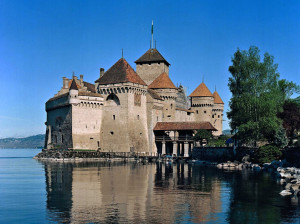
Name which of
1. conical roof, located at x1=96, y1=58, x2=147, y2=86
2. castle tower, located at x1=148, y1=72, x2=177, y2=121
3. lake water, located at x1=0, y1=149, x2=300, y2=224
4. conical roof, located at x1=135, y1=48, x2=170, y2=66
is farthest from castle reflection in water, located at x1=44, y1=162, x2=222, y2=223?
conical roof, located at x1=135, y1=48, x2=170, y2=66

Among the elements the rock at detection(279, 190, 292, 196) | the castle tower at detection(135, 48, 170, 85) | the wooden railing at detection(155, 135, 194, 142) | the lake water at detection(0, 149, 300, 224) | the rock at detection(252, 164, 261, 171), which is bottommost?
the lake water at detection(0, 149, 300, 224)

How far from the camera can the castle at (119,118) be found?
5750 cm

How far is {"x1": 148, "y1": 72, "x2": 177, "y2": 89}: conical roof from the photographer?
66.9m

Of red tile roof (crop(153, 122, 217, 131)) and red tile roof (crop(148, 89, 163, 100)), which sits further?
red tile roof (crop(148, 89, 163, 100))

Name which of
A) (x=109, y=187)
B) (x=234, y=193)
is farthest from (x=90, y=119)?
(x=234, y=193)

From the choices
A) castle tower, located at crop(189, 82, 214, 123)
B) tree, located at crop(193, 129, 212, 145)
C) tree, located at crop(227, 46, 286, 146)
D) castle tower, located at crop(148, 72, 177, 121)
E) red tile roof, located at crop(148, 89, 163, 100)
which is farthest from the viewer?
castle tower, located at crop(189, 82, 214, 123)

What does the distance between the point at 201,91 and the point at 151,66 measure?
40.5 feet

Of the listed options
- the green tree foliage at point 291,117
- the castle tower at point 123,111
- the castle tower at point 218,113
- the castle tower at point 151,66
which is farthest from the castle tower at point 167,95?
the green tree foliage at point 291,117

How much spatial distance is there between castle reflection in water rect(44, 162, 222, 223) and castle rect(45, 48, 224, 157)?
2490cm

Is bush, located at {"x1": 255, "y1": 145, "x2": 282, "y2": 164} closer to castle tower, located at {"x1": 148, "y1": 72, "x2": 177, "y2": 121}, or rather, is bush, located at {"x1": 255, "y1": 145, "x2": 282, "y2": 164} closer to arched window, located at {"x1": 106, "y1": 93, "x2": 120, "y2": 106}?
arched window, located at {"x1": 106, "y1": 93, "x2": 120, "y2": 106}

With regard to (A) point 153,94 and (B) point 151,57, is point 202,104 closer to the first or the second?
(B) point 151,57

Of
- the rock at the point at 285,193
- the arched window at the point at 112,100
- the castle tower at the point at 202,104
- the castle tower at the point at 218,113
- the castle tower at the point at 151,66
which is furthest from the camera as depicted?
the castle tower at the point at 218,113

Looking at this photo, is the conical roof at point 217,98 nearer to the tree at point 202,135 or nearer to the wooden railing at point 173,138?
the wooden railing at point 173,138

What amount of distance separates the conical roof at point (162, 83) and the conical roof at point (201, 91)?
996cm
